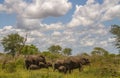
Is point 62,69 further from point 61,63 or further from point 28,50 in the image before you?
point 28,50

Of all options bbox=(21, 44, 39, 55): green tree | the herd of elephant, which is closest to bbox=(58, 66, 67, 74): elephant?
the herd of elephant

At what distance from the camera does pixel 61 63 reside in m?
36.1

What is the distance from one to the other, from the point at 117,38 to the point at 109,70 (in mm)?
62598

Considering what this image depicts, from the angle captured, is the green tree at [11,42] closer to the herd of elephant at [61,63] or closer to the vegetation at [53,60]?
the vegetation at [53,60]

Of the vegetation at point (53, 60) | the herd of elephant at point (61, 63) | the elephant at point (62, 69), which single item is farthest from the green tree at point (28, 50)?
the elephant at point (62, 69)

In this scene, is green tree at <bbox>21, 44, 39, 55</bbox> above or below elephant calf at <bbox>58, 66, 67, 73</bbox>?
above

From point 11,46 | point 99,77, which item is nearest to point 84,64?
point 99,77

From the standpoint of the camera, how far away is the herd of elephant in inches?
1390

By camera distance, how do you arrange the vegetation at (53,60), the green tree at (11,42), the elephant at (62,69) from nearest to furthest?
1. the vegetation at (53,60)
2. the elephant at (62,69)
3. the green tree at (11,42)

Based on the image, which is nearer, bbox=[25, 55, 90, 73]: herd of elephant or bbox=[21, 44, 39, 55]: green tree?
bbox=[25, 55, 90, 73]: herd of elephant

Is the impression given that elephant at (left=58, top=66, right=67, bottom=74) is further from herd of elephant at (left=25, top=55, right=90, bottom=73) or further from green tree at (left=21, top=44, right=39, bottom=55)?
green tree at (left=21, top=44, right=39, bottom=55)

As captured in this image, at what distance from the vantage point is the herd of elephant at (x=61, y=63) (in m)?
35.3

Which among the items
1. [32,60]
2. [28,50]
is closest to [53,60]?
[32,60]

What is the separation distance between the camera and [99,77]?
84.7 ft
